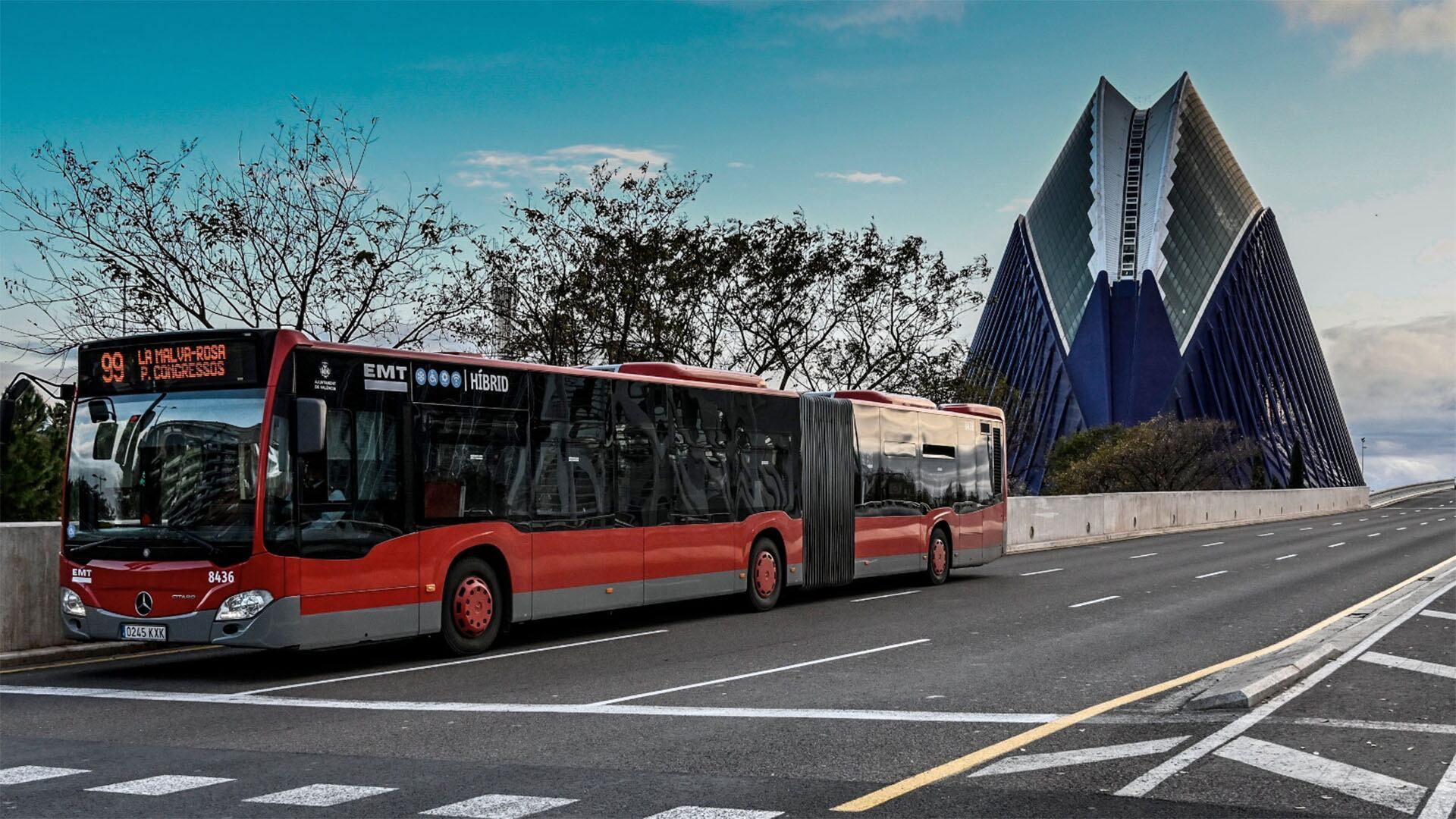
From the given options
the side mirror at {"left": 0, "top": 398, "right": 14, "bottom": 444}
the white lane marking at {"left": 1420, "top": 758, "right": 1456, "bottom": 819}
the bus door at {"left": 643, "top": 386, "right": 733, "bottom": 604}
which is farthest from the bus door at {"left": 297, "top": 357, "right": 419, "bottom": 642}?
the white lane marking at {"left": 1420, "top": 758, "right": 1456, "bottom": 819}

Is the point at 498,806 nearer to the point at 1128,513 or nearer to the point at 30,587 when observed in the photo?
the point at 30,587

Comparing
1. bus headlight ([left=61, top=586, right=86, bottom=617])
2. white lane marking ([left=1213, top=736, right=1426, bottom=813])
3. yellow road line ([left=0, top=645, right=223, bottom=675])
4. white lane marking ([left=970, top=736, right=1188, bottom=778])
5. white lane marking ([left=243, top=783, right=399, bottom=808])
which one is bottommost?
white lane marking ([left=1213, top=736, right=1426, bottom=813])

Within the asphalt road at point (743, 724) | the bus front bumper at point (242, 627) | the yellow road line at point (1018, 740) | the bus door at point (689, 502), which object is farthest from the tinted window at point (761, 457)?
the bus front bumper at point (242, 627)

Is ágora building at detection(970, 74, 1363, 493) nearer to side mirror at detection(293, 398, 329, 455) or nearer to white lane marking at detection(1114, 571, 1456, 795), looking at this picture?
white lane marking at detection(1114, 571, 1456, 795)

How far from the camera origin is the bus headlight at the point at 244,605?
37.9 feet

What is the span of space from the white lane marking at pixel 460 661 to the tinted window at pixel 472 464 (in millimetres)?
1395

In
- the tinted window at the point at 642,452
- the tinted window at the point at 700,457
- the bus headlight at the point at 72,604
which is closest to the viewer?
the bus headlight at the point at 72,604

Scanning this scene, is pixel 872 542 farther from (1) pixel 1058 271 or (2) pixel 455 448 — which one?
(1) pixel 1058 271

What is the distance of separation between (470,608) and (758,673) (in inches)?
132

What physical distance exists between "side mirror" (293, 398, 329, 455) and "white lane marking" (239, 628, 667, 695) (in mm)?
2019

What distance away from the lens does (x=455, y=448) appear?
13477 millimetres

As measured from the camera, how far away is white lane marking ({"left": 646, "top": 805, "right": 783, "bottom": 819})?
643 centimetres

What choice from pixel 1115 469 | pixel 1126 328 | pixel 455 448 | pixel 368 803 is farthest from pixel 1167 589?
pixel 1126 328

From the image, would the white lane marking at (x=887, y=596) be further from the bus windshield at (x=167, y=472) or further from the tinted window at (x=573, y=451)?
the bus windshield at (x=167, y=472)
